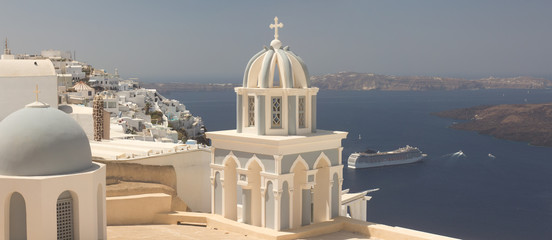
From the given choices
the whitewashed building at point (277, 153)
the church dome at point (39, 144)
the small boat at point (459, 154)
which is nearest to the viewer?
the church dome at point (39, 144)

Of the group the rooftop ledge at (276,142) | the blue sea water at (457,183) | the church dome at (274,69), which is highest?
the church dome at (274,69)

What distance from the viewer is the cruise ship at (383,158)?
78.9 metres

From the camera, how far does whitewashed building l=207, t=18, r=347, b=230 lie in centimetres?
1097

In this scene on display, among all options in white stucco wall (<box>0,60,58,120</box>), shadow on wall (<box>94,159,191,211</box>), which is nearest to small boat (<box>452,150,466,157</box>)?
white stucco wall (<box>0,60,58,120</box>)

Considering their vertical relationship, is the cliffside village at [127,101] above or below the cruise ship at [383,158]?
above

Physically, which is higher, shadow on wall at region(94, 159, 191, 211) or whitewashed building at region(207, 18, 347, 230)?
whitewashed building at region(207, 18, 347, 230)

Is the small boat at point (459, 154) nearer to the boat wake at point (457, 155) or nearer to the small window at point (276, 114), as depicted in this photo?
the boat wake at point (457, 155)

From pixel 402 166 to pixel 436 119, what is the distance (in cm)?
6292

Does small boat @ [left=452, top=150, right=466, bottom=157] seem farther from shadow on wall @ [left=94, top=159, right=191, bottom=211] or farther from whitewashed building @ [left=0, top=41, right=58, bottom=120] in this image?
shadow on wall @ [left=94, top=159, right=191, bottom=211]

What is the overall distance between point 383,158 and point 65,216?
74.6 m

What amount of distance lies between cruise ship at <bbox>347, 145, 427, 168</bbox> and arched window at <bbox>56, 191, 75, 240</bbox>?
232 ft

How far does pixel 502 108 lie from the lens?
145 meters

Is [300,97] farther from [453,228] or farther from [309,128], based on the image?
[453,228]

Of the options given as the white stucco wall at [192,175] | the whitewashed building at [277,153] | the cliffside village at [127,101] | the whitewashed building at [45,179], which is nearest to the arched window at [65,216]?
the whitewashed building at [45,179]
